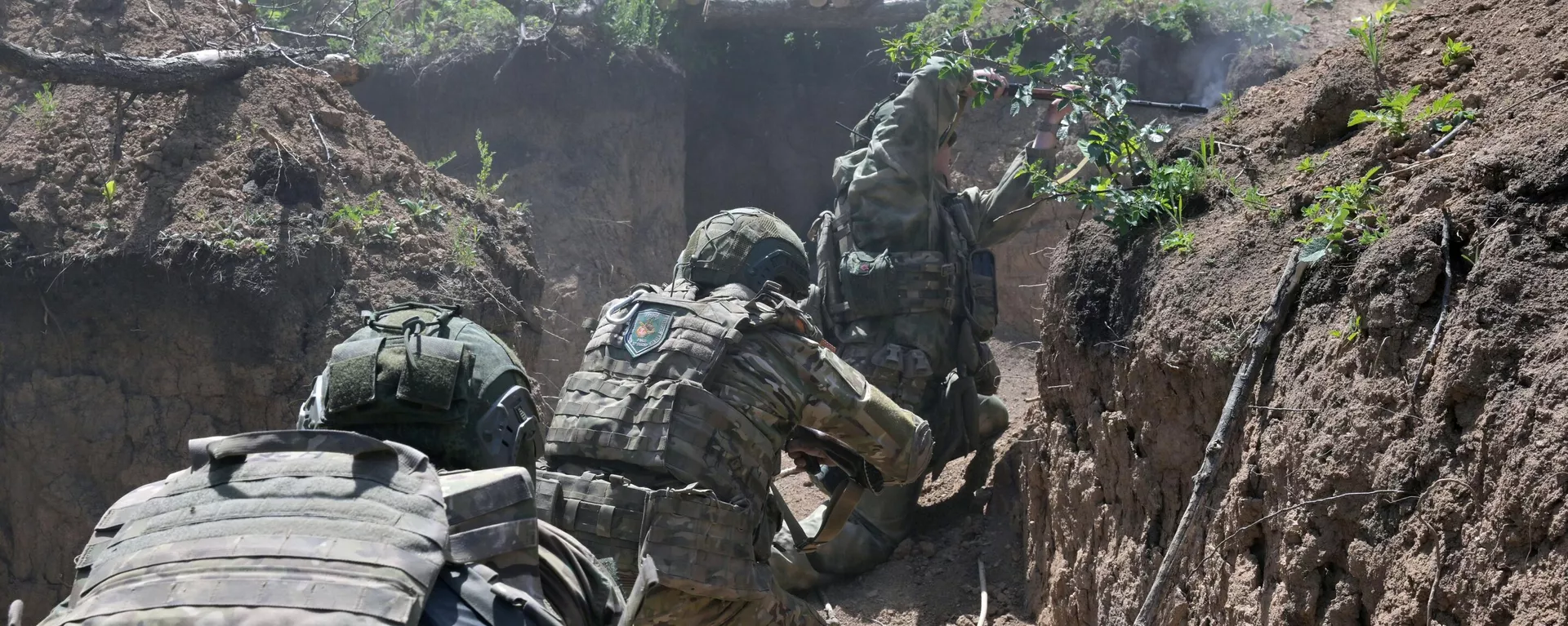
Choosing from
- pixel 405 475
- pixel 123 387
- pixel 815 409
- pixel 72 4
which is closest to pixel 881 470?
pixel 815 409

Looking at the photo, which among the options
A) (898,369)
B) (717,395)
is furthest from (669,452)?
(898,369)

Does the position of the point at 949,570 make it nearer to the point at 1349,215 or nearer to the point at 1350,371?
the point at 1349,215

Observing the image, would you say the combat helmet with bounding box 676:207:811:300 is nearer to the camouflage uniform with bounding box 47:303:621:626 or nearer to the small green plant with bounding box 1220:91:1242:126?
the small green plant with bounding box 1220:91:1242:126

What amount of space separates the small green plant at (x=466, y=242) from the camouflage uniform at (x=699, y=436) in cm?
220

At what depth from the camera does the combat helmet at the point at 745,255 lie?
15.3 feet

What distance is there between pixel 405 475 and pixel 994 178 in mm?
7884

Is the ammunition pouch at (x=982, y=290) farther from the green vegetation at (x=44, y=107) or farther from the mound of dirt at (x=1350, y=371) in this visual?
the green vegetation at (x=44, y=107)

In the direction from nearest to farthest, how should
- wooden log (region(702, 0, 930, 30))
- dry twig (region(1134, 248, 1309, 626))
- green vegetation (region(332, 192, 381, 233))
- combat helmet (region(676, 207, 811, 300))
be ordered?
1. dry twig (region(1134, 248, 1309, 626))
2. combat helmet (region(676, 207, 811, 300))
3. green vegetation (region(332, 192, 381, 233))
4. wooden log (region(702, 0, 930, 30))

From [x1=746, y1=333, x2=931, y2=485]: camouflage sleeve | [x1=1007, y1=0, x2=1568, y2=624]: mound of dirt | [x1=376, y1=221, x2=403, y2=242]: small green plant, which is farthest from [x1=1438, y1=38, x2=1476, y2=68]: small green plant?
[x1=376, y1=221, x2=403, y2=242]: small green plant

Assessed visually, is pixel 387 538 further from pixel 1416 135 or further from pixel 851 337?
pixel 851 337

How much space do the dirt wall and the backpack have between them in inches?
302

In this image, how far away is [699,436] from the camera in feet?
13.0

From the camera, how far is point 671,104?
35.9 ft

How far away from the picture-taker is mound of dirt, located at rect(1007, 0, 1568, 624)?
245 cm
